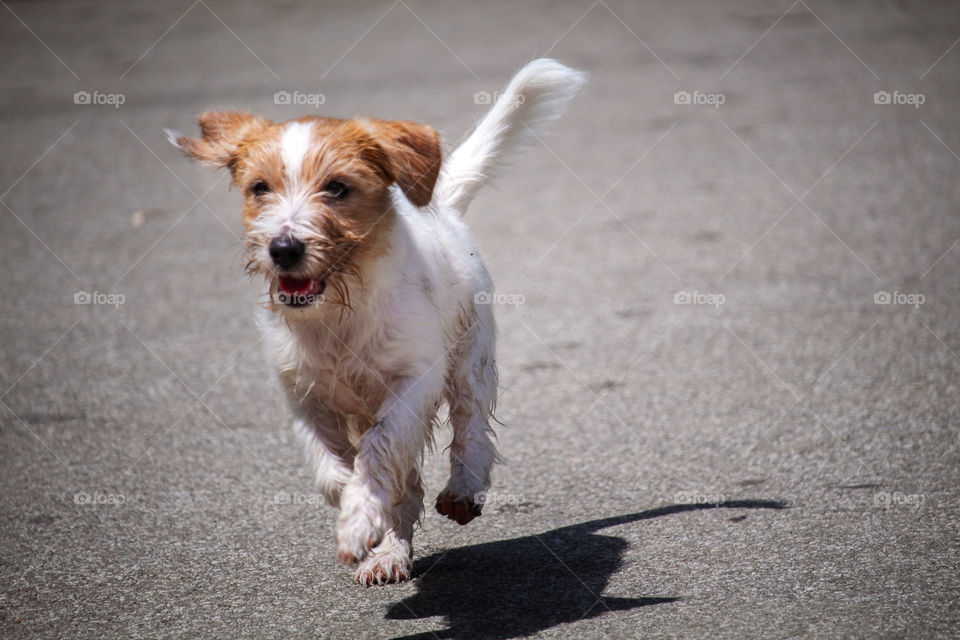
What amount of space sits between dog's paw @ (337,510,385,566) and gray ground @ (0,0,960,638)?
13.3 inches

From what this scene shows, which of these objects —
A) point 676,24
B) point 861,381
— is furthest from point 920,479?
point 676,24

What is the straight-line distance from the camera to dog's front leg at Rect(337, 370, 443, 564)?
332 cm

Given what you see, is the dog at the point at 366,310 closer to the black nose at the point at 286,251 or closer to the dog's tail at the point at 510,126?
the black nose at the point at 286,251

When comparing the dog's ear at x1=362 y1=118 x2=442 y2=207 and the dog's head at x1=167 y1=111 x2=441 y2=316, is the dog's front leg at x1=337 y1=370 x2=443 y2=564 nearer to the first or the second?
the dog's head at x1=167 y1=111 x2=441 y2=316

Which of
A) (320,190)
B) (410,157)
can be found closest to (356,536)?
(320,190)

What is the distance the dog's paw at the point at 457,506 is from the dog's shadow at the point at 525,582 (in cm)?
23

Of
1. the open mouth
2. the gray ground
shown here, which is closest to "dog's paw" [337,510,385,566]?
the gray ground

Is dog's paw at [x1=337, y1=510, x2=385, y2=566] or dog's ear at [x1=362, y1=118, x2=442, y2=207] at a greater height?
dog's ear at [x1=362, y1=118, x2=442, y2=207]

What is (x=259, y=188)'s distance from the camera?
138 inches

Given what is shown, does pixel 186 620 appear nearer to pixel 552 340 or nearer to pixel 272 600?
pixel 272 600

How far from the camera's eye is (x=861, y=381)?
5.52m

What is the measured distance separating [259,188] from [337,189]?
0.28 meters

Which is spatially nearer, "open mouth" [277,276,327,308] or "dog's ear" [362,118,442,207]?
"open mouth" [277,276,327,308]

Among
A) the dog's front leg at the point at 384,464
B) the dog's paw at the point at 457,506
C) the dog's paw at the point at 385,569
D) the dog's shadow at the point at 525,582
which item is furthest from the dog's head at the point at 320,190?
the dog's shadow at the point at 525,582
